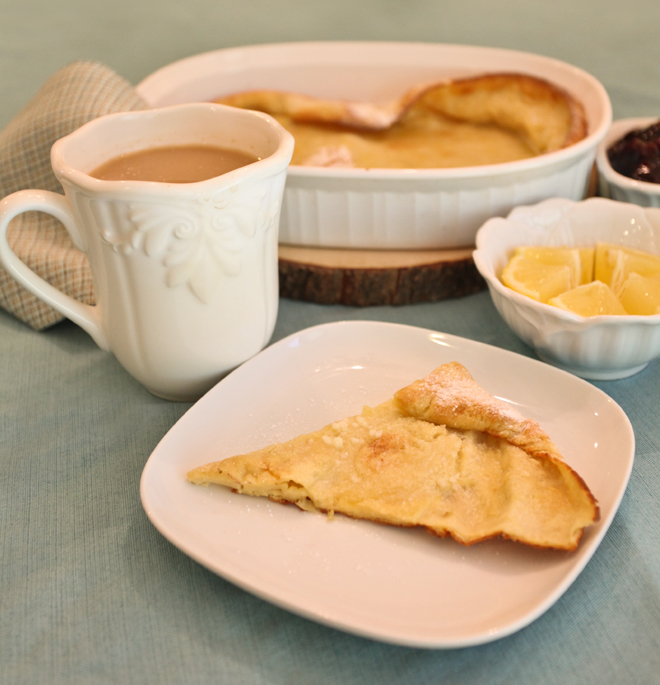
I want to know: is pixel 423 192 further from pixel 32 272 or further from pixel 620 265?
pixel 32 272

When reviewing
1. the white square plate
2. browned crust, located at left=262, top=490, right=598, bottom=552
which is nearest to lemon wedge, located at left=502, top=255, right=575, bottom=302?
the white square plate

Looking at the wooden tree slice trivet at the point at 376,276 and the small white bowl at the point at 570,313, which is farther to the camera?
the wooden tree slice trivet at the point at 376,276

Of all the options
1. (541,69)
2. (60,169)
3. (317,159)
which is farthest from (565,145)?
(60,169)

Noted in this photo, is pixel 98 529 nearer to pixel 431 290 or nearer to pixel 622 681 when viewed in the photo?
pixel 622 681

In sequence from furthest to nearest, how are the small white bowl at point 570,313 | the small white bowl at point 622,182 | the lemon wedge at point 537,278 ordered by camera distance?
the small white bowl at point 622,182
the lemon wedge at point 537,278
the small white bowl at point 570,313

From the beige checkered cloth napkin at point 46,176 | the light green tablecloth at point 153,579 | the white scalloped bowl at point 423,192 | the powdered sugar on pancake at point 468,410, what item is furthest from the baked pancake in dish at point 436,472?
the beige checkered cloth napkin at point 46,176

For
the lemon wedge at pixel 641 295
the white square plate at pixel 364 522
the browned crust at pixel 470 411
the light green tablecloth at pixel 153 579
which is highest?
the lemon wedge at pixel 641 295

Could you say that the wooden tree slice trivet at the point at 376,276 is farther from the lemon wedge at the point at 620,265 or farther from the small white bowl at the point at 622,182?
→ the small white bowl at the point at 622,182
